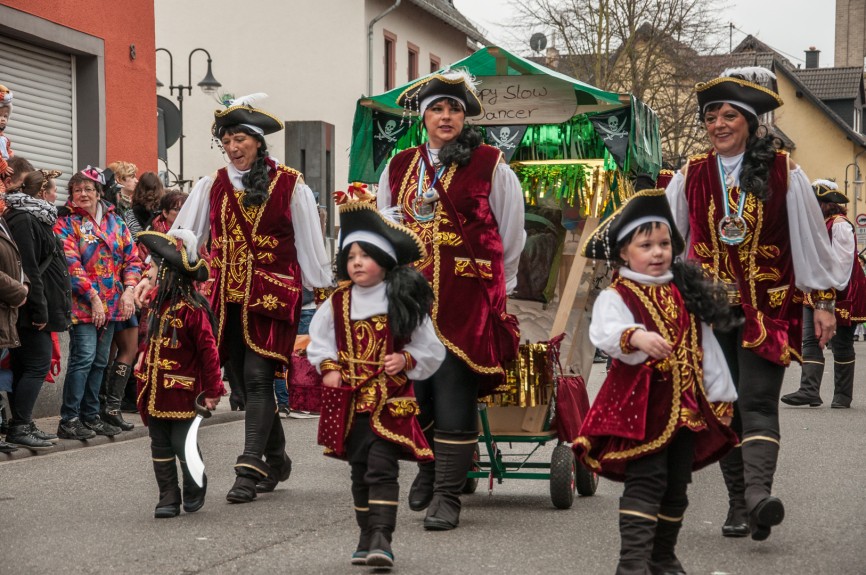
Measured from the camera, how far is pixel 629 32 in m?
40.3

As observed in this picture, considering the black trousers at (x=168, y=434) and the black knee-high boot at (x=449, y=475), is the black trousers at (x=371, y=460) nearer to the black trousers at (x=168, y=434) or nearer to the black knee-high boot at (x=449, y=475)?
the black knee-high boot at (x=449, y=475)

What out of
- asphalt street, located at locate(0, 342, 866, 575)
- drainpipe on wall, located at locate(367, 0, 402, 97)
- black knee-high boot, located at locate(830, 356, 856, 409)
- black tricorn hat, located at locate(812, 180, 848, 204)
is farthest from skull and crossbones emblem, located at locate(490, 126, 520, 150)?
drainpipe on wall, located at locate(367, 0, 402, 97)

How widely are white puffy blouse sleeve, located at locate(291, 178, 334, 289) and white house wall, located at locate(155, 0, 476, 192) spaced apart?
26.5m

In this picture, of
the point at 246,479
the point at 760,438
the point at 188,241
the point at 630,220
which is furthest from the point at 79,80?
the point at 630,220

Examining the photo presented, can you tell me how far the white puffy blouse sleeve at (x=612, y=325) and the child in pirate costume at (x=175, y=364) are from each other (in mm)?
2628

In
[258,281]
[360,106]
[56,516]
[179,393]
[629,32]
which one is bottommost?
[56,516]

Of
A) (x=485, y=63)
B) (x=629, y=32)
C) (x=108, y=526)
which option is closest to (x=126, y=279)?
(x=485, y=63)

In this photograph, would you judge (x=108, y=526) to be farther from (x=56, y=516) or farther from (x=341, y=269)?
(x=341, y=269)

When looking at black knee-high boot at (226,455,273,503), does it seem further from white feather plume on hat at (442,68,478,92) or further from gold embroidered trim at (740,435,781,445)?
gold embroidered trim at (740,435,781,445)

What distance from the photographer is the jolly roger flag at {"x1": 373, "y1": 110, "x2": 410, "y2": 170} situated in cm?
912

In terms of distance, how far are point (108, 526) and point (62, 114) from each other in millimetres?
9440

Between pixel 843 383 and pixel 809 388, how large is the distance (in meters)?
0.32

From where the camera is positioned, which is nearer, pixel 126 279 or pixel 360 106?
pixel 360 106

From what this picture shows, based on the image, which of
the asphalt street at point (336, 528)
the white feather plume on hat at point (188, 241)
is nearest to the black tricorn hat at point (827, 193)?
the asphalt street at point (336, 528)
